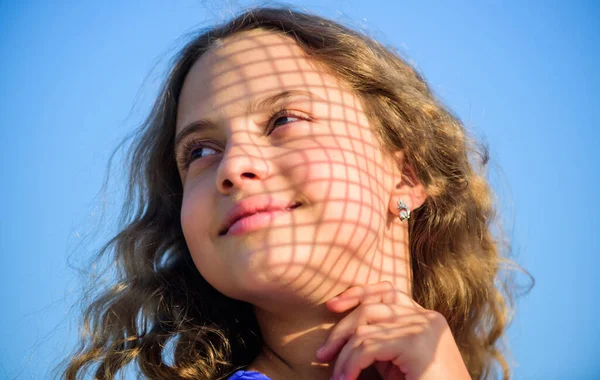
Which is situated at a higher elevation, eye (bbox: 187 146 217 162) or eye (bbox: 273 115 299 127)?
eye (bbox: 273 115 299 127)

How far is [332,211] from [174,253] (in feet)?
1.91

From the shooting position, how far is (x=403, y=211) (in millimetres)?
1385

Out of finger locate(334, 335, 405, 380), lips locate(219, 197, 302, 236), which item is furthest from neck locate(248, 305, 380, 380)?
lips locate(219, 197, 302, 236)

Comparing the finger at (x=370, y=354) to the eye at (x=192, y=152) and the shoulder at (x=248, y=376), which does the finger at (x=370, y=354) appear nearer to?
the shoulder at (x=248, y=376)

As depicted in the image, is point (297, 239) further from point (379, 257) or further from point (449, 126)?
point (449, 126)

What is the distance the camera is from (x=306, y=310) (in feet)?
4.19

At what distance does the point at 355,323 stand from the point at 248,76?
527 millimetres

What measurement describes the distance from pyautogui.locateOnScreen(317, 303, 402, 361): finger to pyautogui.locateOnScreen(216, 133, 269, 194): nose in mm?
320

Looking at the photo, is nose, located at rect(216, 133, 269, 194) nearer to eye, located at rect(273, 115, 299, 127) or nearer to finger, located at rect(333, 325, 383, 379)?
eye, located at rect(273, 115, 299, 127)

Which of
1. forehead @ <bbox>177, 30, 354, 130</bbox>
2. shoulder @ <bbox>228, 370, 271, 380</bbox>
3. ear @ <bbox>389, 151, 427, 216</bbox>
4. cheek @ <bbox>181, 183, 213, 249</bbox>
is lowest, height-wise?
shoulder @ <bbox>228, 370, 271, 380</bbox>

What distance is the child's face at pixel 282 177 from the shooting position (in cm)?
117

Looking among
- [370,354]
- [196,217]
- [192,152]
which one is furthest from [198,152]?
[370,354]

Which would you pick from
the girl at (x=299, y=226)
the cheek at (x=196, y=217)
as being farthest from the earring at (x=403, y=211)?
the cheek at (x=196, y=217)

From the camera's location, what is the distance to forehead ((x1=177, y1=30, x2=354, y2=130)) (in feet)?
4.17
